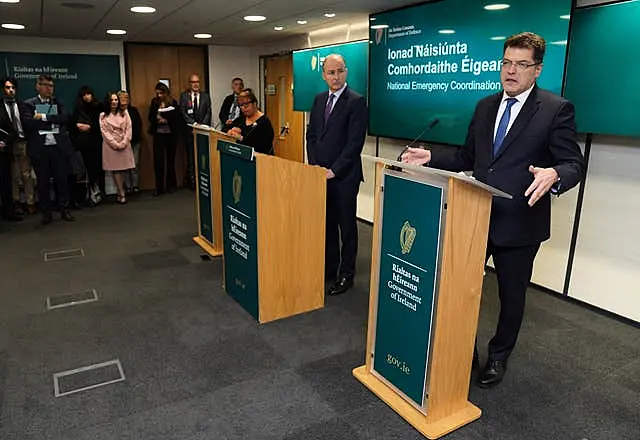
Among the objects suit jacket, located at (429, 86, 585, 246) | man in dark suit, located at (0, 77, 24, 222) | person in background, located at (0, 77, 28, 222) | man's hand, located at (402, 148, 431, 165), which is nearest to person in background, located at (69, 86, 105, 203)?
person in background, located at (0, 77, 28, 222)

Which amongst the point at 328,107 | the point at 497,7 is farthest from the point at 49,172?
the point at 497,7

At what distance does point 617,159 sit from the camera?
133 inches

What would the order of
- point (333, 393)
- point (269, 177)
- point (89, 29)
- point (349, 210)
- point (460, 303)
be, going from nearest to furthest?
point (460, 303) < point (333, 393) < point (269, 177) < point (349, 210) < point (89, 29)

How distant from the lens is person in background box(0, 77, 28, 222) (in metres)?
5.55

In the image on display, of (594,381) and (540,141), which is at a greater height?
(540,141)

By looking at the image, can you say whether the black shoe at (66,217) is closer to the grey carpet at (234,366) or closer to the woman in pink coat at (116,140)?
the woman in pink coat at (116,140)

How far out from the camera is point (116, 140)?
22.8ft

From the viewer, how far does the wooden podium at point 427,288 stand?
6.82 feet

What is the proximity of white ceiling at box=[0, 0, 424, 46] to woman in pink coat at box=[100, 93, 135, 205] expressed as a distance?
104 centimetres

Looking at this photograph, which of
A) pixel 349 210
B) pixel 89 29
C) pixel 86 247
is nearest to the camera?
pixel 349 210

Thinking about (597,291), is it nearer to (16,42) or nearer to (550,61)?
(550,61)

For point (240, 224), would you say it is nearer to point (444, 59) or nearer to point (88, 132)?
point (444, 59)

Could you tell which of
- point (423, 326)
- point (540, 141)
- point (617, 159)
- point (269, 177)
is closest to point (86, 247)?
point (269, 177)

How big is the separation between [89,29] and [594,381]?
6548mm
